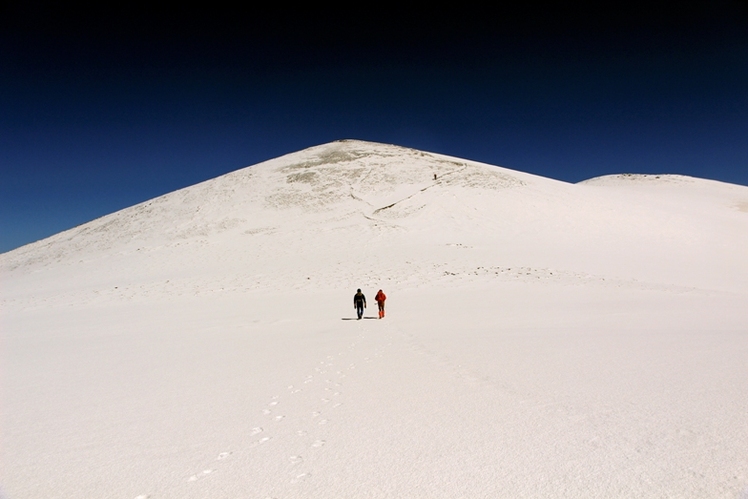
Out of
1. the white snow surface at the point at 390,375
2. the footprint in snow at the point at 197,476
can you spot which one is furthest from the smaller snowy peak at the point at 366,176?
the footprint in snow at the point at 197,476

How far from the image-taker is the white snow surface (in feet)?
12.2

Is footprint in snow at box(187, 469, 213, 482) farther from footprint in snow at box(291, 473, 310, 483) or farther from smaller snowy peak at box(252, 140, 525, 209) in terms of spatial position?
smaller snowy peak at box(252, 140, 525, 209)

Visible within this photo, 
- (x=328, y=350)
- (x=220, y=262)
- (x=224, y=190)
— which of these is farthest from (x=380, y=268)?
(x=224, y=190)

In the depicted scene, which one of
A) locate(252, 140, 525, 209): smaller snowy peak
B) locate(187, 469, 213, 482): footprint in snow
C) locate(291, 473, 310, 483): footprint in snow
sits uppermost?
locate(252, 140, 525, 209): smaller snowy peak

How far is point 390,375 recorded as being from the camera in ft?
23.0

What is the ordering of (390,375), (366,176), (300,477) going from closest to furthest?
(300,477)
(390,375)
(366,176)

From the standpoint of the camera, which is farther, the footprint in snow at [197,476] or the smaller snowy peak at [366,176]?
the smaller snowy peak at [366,176]

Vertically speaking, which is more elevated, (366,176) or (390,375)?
(366,176)

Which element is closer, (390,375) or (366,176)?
(390,375)

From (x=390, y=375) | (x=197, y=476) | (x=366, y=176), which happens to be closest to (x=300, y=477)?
(x=197, y=476)

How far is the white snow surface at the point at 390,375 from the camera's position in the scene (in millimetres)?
3715

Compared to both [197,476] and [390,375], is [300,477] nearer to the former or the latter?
[197,476]

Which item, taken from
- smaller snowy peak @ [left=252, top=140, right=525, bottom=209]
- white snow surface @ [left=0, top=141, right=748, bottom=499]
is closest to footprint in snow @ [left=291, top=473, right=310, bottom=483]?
white snow surface @ [left=0, top=141, right=748, bottom=499]

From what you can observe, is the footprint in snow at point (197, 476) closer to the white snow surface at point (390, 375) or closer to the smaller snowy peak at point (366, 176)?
the white snow surface at point (390, 375)
